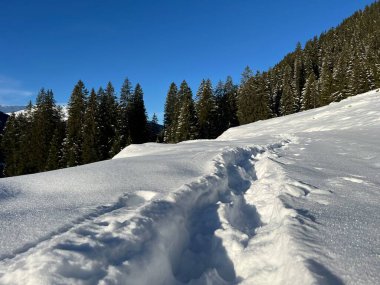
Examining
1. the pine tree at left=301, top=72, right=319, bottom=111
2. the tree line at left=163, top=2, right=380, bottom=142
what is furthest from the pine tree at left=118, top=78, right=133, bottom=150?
the pine tree at left=301, top=72, right=319, bottom=111

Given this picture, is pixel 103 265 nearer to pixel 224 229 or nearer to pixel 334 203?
pixel 224 229

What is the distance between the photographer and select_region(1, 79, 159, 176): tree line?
47906mm

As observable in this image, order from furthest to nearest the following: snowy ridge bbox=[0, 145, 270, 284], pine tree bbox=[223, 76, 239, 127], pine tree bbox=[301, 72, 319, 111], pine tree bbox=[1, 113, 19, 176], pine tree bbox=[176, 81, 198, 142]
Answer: pine tree bbox=[223, 76, 239, 127]
pine tree bbox=[301, 72, 319, 111]
pine tree bbox=[1, 113, 19, 176]
pine tree bbox=[176, 81, 198, 142]
snowy ridge bbox=[0, 145, 270, 284]

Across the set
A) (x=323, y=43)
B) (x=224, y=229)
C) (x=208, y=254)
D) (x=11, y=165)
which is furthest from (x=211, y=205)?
(x=323, y=43)

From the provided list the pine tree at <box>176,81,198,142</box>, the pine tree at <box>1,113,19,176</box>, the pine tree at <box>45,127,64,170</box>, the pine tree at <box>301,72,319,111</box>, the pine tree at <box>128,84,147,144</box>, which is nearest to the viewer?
the pine tree at <box>45,127,64,170</box>

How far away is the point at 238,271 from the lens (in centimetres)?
379

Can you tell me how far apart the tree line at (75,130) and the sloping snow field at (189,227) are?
132ft

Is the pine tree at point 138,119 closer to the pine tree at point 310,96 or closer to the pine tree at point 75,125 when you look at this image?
the pine tree at point 75,125

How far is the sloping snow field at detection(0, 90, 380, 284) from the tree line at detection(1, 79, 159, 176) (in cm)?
4020

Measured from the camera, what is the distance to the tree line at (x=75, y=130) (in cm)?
4791

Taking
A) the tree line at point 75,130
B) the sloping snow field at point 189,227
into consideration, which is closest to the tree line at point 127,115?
the tree line at point 75,130

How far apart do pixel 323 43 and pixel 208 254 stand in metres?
122

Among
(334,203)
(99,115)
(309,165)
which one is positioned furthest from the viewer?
(99,115)

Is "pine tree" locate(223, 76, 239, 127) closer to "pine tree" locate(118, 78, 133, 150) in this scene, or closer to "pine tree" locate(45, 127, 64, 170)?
"pine tree" locate(118, 78, 133, 150)
